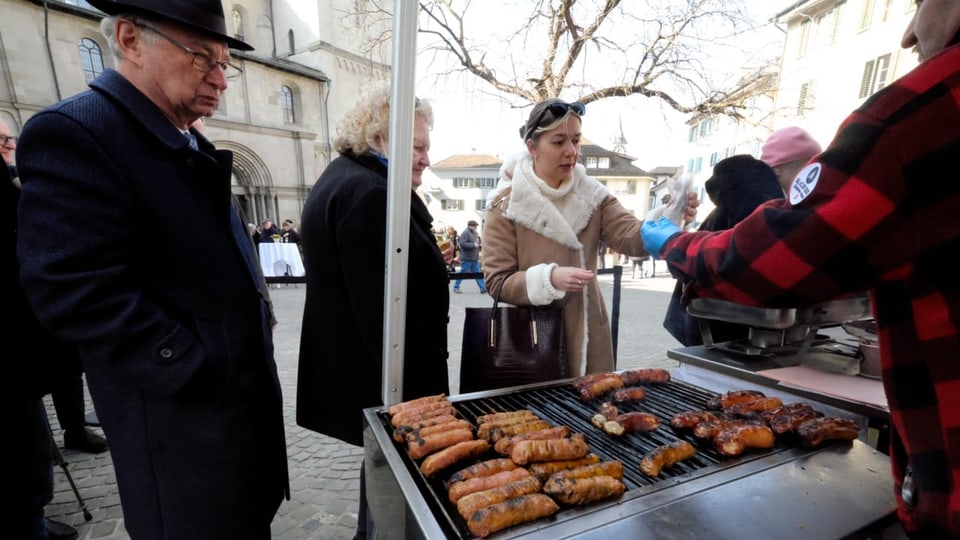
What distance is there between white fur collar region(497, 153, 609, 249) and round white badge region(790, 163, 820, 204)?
57.8 inches

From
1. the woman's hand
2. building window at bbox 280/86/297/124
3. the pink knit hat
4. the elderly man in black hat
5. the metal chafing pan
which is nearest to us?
the elderly man in black hat

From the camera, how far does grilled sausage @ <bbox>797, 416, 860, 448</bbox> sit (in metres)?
1.36

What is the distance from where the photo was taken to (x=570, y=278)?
2.12 m

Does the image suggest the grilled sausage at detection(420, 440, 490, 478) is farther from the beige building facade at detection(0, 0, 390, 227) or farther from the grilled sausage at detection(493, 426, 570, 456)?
the beige building facade at detection(0, 0, 390, 227)

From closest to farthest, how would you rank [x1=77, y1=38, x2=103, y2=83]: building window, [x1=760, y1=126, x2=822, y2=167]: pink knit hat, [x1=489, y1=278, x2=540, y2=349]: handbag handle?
[x1=489, y1=278, x2=540, y2=349]: handbag handle, [x1=760, y1=126, x2=822, y2=167]: pink knit hat, [x1=77, y1=38, x2=103, y2=83]: building window

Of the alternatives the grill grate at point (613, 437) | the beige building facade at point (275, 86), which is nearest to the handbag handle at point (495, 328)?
the grill grate at point (613, 437)

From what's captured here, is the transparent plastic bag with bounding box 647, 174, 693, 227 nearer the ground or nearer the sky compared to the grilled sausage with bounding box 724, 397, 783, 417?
nearer the sky

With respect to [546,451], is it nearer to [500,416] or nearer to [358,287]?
[500,416]

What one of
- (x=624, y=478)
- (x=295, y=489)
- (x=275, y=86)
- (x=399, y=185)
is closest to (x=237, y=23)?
(x=275, y=86)

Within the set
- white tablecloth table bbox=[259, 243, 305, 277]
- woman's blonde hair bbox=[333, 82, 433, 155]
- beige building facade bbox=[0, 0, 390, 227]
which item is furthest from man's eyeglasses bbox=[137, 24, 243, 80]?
beige building facade bbox=[0, 0, 390, 227]

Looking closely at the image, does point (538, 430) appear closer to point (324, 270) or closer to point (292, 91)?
point (324, 270)

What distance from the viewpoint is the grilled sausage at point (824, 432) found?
1356 mm

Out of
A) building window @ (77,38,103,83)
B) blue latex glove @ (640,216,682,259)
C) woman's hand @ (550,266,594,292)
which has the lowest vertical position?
woman's hand @ (550,266,594,292)

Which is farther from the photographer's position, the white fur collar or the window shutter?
the window shutter
